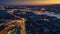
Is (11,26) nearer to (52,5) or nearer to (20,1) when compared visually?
(20,1)

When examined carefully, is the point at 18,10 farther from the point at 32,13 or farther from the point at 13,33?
the point at 13,33

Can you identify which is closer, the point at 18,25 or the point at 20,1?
the point at 18,25

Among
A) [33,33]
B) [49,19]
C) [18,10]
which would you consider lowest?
[33,33]

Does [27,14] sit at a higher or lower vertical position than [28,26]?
higher

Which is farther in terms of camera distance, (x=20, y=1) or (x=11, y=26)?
(x=20, y=1)

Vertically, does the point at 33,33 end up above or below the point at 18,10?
below

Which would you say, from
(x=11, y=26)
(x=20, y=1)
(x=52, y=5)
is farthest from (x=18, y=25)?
(x=52, y=5)

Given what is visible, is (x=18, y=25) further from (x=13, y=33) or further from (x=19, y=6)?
(x=19, y=6)

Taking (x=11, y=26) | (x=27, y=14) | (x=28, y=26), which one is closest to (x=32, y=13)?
(x=27, y=14)
